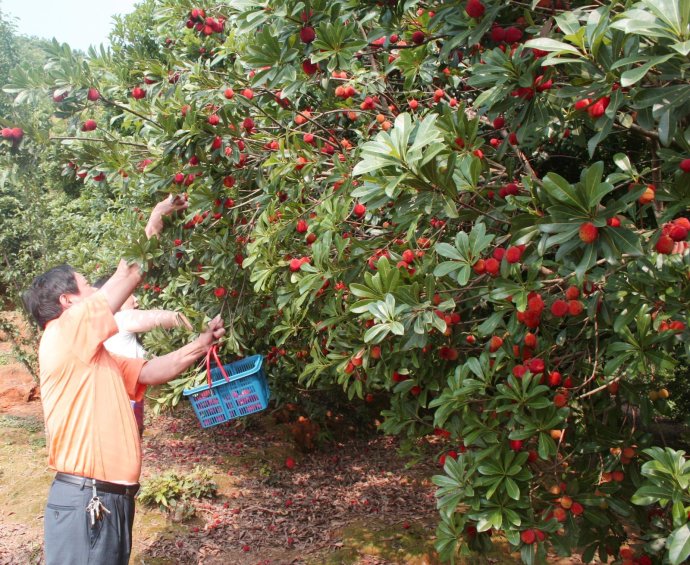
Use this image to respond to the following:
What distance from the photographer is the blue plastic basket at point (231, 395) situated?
10.4ft

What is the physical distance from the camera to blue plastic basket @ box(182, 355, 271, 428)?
125 inches

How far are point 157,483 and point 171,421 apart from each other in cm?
231

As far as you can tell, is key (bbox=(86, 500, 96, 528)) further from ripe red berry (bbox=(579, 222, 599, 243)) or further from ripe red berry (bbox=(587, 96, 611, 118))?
ripe red berry (bbox=(587, 96, 611, 118))

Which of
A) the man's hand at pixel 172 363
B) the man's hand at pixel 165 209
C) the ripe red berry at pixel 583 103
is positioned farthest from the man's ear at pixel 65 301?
the ripe red berry at pixel 583 103

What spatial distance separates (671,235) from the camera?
164 centimetres

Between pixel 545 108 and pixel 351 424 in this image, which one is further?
pixel 351 424

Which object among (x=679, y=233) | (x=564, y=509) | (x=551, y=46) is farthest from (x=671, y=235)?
(x=564, y=509)

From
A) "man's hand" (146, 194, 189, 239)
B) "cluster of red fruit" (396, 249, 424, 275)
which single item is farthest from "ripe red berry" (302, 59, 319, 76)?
"man's hand" (146, 194, 189, 239)

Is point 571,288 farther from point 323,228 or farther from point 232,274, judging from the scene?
point 232,274

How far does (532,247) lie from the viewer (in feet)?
6.12

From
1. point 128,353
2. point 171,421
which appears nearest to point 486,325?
point 128,353

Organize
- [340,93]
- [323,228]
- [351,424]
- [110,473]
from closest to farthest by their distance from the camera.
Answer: [110,473]
[323,228]
[340,93]
[351,424]

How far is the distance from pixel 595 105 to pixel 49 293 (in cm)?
209

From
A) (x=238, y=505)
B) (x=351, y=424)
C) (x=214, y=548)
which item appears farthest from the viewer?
(x=351, y=424)
